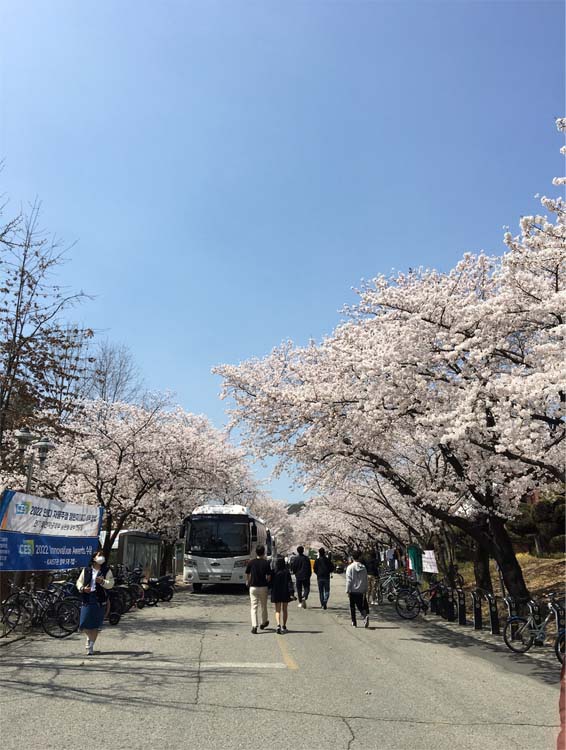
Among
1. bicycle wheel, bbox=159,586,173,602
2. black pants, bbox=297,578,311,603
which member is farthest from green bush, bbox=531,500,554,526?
bicycle wheel, bbox=159,586,173,602

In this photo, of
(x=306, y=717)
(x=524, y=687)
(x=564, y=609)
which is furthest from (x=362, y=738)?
(x=564, y=609)

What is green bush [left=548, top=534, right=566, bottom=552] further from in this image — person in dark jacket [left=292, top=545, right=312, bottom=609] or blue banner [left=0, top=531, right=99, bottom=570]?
blue banner [left=0, top=531, right=99, bottom=570]

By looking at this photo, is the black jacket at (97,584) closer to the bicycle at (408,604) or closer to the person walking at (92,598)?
the person walking at (92,598)

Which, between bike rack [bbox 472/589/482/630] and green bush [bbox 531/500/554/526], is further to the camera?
green bush [bbox 531/500/554/526]

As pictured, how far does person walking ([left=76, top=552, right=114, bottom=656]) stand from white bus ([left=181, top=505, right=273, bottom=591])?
13493mm

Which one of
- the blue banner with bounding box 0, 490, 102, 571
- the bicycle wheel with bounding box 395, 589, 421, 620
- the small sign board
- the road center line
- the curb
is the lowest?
the road center line

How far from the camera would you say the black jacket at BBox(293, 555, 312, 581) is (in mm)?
17344

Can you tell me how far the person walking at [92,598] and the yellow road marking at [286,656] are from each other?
121 inches

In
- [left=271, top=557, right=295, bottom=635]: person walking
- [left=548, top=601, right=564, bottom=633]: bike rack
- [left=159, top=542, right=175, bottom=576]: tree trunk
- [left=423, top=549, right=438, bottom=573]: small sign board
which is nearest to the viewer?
[left=548, top=601, right=564, bottom=633]: bike rack

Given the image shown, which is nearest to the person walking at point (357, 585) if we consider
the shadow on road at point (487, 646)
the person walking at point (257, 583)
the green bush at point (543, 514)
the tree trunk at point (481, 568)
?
the shadow on road at point (487, 646)

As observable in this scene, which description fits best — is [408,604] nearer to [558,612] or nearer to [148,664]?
[558,612]

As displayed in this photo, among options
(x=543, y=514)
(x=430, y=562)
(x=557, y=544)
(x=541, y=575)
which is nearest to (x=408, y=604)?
(x=430, y=562)

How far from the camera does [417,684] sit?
7.70 metres

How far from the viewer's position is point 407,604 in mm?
16406
